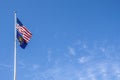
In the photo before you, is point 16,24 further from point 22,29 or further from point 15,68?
point 15,68

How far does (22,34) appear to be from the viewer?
24.8 metres

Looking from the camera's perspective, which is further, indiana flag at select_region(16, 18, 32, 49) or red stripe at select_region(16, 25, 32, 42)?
red stripe at select_region(16, 25, 32, 42)

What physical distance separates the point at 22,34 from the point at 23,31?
260mm

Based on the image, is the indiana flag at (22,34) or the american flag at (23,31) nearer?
the indiana flag at (22,34)

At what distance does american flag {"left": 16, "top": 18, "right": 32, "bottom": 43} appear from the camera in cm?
2481

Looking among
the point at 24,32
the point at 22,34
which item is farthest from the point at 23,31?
the point at 22,34

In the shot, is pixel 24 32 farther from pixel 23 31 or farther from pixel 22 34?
pixel 22 34

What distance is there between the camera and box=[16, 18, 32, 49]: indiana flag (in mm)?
24672

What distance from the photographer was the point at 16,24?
25.1 metres

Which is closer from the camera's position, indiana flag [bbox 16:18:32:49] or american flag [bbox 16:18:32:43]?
indiana flag [bbox 16:18:32:49]

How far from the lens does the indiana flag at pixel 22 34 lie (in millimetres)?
24672

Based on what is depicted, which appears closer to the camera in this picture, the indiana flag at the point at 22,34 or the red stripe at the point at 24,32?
the indiana flag at the point at 22,34

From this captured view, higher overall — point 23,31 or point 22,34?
point 23,31

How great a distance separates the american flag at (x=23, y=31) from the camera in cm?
2481
